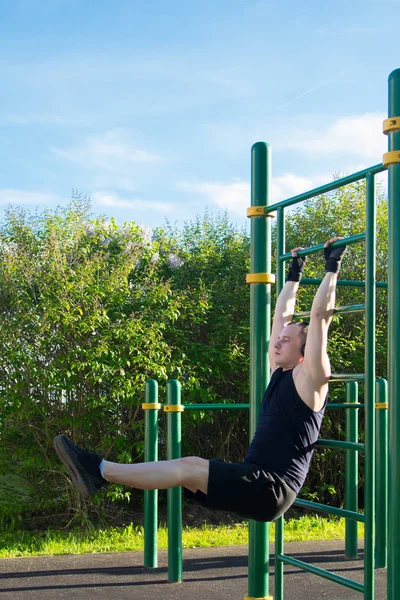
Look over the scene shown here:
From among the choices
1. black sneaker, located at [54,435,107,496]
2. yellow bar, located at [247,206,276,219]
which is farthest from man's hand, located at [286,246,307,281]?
black sneaker, located at [54,435,107,496]

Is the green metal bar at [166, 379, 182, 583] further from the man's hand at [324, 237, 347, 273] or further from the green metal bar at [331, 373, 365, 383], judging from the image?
the man's hand at [324, 237, 347, 273]

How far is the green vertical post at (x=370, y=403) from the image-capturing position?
10.2 feet

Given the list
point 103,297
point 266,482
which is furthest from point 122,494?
point 266,482

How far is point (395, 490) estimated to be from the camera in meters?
2.92

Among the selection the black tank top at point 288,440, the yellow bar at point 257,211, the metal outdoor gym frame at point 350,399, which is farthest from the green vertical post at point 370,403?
the yellow bar at point 257,211

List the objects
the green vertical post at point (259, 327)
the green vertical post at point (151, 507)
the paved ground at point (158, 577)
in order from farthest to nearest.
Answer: the green vertical post at point (151, 507), the paved ground at point (158, 577), the green vertical post at point (259, 327)

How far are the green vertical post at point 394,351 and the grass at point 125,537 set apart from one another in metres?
3.50

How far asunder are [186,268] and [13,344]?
226 centimetres

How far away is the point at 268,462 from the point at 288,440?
122mm

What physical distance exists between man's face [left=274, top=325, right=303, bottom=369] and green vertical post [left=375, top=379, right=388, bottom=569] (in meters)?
1.93

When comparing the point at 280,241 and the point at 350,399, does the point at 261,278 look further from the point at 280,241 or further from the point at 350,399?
the point at 350,399

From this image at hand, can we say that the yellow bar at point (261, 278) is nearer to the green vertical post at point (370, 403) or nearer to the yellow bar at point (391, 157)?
the green vertical post at point (370, 403)

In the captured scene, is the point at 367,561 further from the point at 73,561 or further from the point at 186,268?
the point at 186,268

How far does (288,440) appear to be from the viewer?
327 cm
